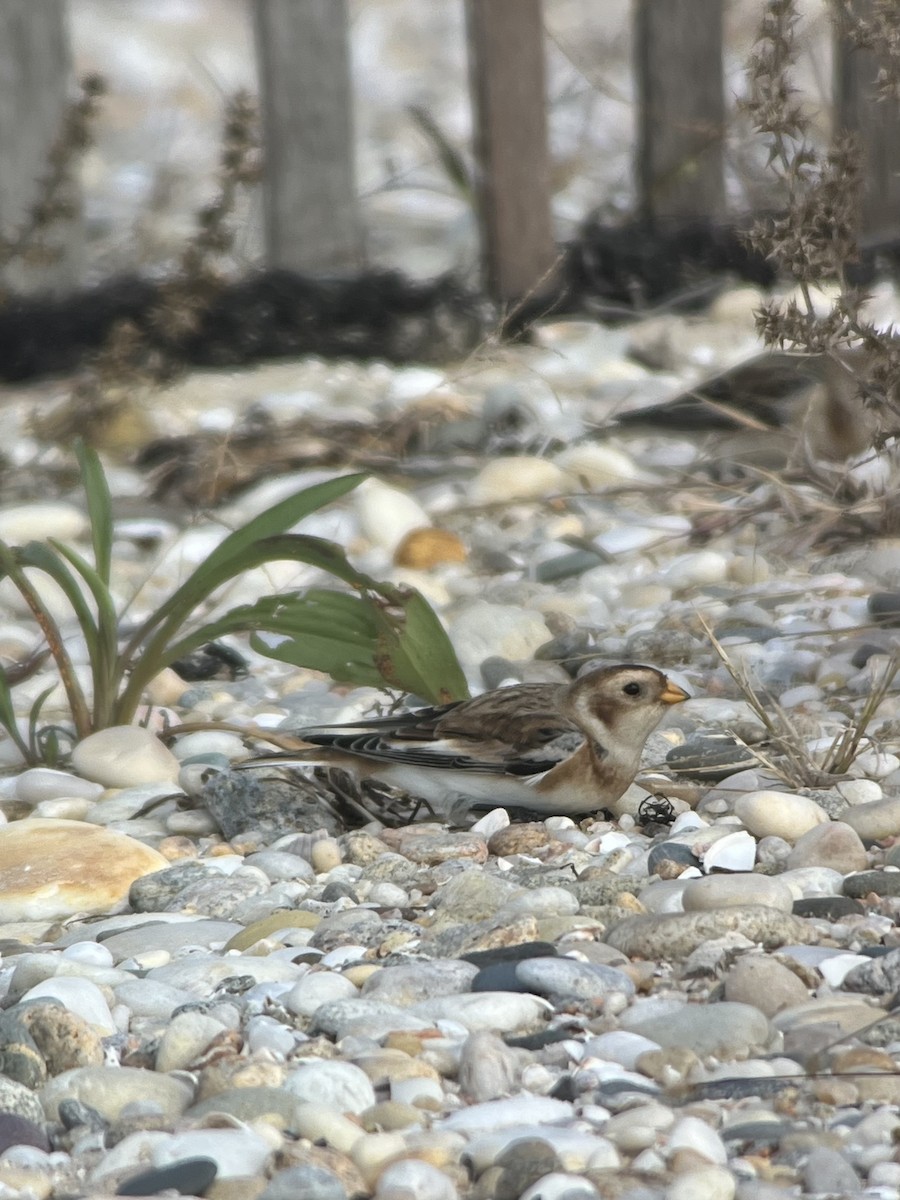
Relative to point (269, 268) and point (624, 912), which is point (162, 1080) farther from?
point (269, 268)

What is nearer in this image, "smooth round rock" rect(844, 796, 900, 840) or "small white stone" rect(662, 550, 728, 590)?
"smooth round rock" rect(844, 796, 900, 840)

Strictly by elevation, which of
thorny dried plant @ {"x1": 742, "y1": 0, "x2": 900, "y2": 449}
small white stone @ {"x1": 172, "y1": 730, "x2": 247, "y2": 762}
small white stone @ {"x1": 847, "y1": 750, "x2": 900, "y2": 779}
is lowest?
small white stone @ {"x1": 172, "y1": 730, "x2": 247, "y2": 762}

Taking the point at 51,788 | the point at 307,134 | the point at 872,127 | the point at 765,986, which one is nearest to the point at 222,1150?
the point at 765,986

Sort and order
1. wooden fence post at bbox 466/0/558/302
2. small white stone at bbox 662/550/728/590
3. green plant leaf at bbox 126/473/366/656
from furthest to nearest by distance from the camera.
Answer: wooden fence post at bbox 466/0/558/302 → small white stone at bbox 662/550/728/590 → green plant leaf at bbox 126/473/366/656

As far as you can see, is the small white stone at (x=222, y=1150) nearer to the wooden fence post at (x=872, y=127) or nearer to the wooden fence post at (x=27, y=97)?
the wooden fence post at (x=27, y=97)

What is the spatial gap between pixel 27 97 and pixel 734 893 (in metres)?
6.02

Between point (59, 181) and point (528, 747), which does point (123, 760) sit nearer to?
point (528, 747)

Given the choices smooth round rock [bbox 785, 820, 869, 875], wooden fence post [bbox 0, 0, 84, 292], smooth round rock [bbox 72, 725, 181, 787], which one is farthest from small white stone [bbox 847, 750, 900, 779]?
wooden fence post [bbox 0, 0, 84, 292]

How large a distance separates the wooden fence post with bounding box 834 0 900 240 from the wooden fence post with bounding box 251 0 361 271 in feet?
7.21

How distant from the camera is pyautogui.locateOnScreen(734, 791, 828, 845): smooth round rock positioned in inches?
113

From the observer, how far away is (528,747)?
3041 millimetres

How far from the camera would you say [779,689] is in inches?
148

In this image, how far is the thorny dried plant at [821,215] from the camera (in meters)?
3.30

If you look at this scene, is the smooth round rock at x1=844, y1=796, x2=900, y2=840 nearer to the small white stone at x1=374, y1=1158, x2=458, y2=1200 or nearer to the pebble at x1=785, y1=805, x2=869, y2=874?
the pebble at x1=785, y1=805, x2=869, y2=874
